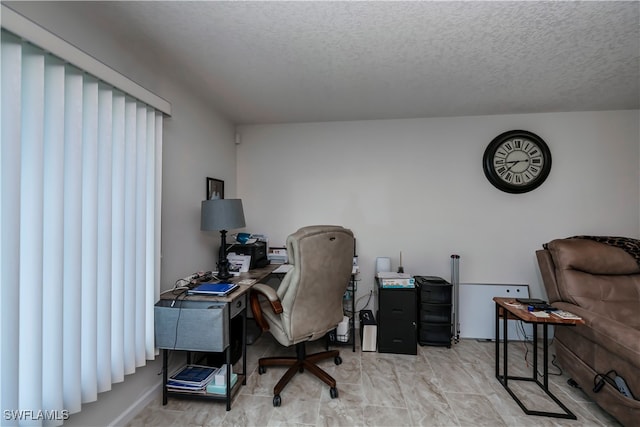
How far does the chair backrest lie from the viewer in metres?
1.72

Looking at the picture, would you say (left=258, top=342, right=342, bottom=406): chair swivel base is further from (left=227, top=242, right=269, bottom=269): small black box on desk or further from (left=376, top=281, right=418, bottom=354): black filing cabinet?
(left=227, top=242, right=269, bottom=269): small black box on desk

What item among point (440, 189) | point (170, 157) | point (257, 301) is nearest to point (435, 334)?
point (440, 189)

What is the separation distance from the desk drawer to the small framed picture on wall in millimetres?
1079

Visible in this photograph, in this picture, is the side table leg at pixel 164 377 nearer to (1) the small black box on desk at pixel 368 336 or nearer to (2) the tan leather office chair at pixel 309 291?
(2) the tan leather office chair at pixel 309 291

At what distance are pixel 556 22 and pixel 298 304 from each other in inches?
93.5

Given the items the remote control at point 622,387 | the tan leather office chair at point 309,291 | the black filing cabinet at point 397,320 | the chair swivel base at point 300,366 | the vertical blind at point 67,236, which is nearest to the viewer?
the vertical blind at point 67,236

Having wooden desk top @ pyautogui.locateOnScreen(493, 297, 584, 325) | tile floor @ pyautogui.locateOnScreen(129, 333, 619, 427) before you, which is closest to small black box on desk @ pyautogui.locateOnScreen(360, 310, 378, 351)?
tile floor @ pyautogui.locateOnScreen(129, 333, 619, 427)

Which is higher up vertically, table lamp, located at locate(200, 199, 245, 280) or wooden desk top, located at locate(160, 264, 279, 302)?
table lamp, located at locate(200, 199, 245, 280)

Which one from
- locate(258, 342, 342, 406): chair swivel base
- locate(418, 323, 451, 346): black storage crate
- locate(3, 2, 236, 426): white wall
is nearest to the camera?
locate(3, 2, 236, 426): white wall

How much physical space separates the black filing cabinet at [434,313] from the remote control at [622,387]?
3.77ft

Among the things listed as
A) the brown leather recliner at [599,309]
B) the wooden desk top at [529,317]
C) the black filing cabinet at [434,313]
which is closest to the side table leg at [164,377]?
the black filing cabinet at [434,313]

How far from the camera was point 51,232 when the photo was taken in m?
1.17

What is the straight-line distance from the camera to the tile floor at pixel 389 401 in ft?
5.45

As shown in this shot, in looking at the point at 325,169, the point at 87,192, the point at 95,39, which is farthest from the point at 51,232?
the point at 325,169
